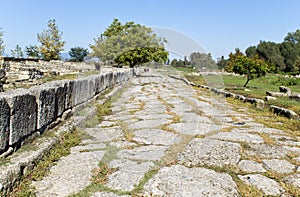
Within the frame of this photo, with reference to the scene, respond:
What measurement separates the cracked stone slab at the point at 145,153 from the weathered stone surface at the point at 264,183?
3.18 feet

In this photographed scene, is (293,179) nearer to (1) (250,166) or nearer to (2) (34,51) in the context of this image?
(1) (250,166)

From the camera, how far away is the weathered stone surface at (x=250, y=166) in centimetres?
293

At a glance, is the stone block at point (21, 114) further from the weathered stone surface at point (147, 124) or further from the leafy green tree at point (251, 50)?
the leafy green tree at point (251, 50)

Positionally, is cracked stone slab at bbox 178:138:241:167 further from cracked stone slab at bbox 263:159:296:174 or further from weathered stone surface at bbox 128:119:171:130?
weathered stone surface at bbox 128:119:171:130

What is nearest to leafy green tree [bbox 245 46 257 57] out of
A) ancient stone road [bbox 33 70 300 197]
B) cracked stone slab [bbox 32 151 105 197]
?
ancient stone road [bbox 33 70 300 197]

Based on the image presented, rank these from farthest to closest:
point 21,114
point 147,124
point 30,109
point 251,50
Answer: point 251,50
point 147,124
point 30,109
point 21,114

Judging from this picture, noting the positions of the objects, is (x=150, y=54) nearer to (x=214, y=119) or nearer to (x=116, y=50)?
(x=116, y=50)

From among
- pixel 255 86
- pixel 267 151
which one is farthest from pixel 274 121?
pixel 255 86

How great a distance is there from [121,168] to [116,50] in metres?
21.7

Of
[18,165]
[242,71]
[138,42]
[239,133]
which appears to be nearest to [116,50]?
[138,42]

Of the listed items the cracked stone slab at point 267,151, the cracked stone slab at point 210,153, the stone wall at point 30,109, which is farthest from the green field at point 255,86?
the stone wall at point 30,109

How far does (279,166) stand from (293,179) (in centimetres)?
35

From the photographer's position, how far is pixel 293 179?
2.71 m

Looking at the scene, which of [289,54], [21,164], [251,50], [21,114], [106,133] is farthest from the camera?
[251,50]
